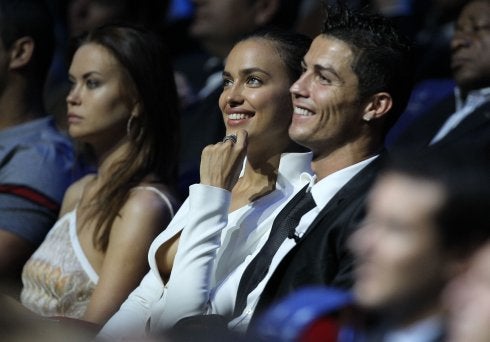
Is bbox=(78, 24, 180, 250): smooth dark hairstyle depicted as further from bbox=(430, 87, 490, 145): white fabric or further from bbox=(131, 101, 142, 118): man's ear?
bbox=(430, 87, 490, 145): white fabric

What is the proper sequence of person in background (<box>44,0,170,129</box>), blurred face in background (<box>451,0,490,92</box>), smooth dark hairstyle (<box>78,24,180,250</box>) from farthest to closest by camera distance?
person in background (<box>44,0,170,129</box>)
blurred face in background (<box>451,0,490,92</box>)
smooth dark hairstyle (<box>78,24,180,250</box>)

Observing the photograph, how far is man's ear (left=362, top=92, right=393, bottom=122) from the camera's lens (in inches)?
146

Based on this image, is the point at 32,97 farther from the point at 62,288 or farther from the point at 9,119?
the point at 62,288

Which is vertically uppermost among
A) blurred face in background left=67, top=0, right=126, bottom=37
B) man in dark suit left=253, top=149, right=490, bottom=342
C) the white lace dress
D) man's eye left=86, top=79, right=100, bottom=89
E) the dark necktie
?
blurred face in background left=67, top=0, right=126, bottom=37

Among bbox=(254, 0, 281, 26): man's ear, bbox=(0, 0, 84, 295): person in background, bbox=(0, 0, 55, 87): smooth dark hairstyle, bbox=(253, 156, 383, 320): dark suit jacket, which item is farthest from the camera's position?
bbox=(254, 0, 281, 26): man's ear

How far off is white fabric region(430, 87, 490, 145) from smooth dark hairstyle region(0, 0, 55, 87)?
1.89 m

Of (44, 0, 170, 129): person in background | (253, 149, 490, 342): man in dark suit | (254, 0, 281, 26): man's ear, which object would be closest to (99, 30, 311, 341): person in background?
(253, 149, 490, 342): man in dark suit

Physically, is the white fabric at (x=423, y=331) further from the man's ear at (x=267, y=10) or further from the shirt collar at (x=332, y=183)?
the man's ear at (x=267, y=10)

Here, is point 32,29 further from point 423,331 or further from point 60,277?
point 423,331

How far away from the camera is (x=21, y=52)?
534 centimetres

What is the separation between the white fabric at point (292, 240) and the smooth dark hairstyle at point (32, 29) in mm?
2034

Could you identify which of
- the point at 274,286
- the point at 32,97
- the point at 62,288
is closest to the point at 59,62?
the point at 32,97

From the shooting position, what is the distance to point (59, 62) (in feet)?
23.8

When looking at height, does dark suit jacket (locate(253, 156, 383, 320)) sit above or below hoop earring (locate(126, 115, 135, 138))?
below
